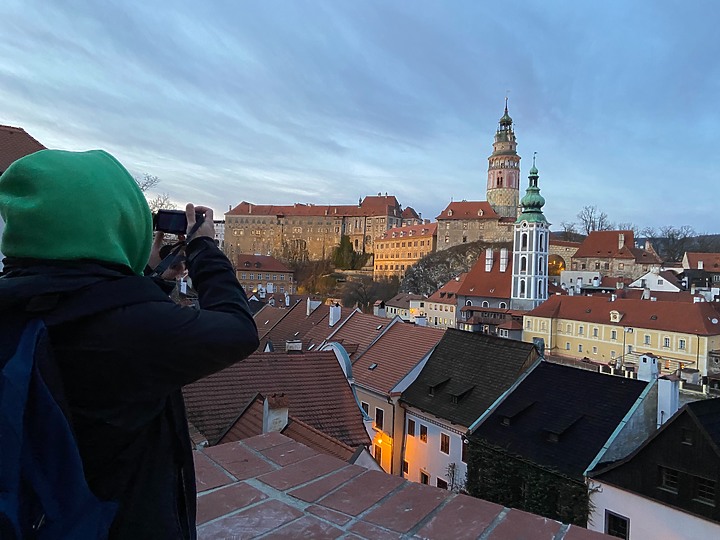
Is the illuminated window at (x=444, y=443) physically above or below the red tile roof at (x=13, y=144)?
below

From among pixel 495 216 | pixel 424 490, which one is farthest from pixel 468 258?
pixel 424 490

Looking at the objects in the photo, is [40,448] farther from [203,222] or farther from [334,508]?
[334,508]

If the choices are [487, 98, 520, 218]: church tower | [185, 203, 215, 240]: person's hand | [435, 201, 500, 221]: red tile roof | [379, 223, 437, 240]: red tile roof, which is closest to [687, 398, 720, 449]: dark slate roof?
[185, 203, 215, 240]: person's hand

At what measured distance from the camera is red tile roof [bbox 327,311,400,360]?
1719cm

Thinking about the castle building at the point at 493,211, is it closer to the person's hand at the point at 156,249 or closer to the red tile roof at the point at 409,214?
the red tile roof at the point at 409,214

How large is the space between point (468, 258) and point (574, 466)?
58.3 m

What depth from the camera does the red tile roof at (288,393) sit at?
8125mm

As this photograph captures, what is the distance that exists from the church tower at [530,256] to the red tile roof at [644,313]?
8.40 meters

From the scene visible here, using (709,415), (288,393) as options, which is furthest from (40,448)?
(709,415)

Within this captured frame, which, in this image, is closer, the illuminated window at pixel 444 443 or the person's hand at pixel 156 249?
the person's hand at pixel 156 249

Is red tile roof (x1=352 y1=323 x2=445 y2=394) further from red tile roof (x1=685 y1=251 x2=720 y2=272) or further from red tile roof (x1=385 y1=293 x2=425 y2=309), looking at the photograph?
red tile roof (x1=685 y1=251 x2=720 y2=272)

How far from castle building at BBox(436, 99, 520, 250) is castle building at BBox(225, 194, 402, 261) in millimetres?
14253

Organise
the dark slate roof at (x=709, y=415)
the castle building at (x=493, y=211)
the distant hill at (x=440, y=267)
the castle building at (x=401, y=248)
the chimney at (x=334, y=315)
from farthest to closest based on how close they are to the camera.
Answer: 1. the castle building at (x=401, y=248)
2. the castle building at (x=493, y=211)
3. the distant hill at (x=440, y=267)
4. the chimney at (x=334, y=315)
5. the dark slate roof at (x=709, y=415)

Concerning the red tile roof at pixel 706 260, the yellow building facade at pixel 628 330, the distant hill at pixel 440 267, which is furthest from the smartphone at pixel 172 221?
the red tile roof at pixel 706 260
